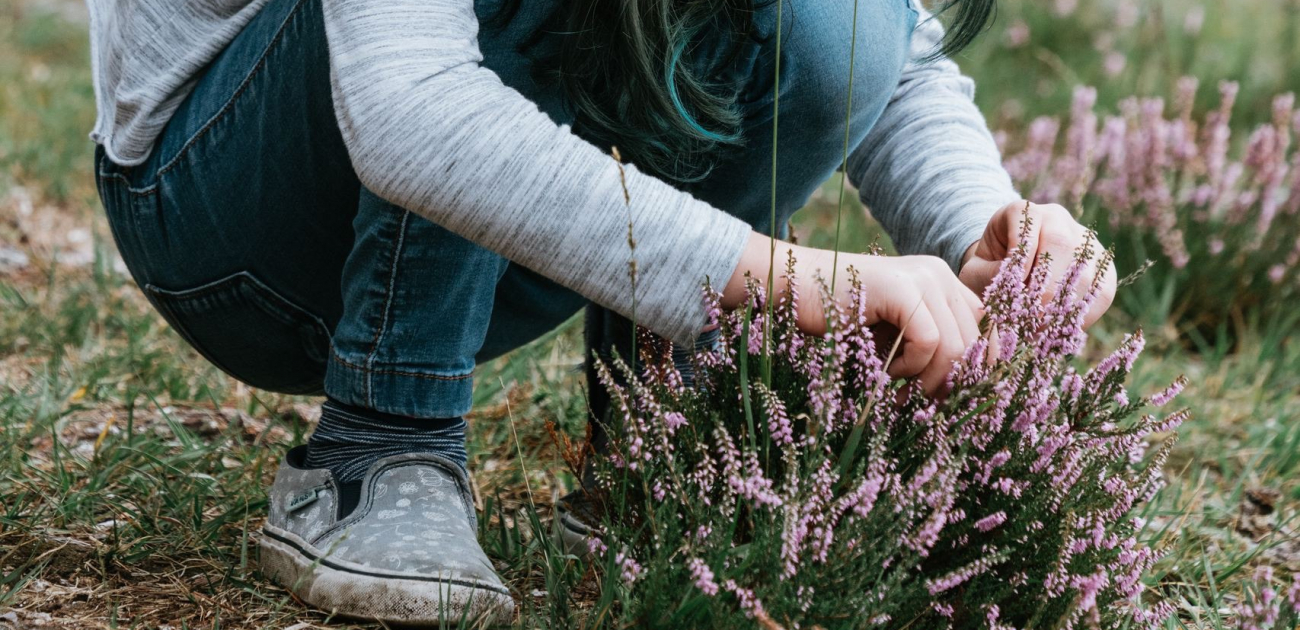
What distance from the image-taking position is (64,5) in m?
6.15

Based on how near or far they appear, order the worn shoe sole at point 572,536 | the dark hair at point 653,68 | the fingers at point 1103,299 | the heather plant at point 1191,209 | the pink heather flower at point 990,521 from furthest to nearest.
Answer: the heather plant at point 1191,209, the worn shoe sole at point 572,536, the fingers at point 1103,299, the dark hair at point 653,68, the pink heather flower at point 990,521

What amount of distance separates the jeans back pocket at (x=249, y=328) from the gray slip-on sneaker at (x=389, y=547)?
0.20 meters

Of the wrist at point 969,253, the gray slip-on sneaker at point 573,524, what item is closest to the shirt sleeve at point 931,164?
the wrist at point 969,253

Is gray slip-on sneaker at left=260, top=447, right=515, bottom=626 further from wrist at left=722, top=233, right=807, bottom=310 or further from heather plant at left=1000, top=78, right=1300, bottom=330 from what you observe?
heather plant at left=1000, top=78, right=1300, bottom=330

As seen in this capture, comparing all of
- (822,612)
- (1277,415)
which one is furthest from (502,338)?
(1277,415)

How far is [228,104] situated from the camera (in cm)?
148

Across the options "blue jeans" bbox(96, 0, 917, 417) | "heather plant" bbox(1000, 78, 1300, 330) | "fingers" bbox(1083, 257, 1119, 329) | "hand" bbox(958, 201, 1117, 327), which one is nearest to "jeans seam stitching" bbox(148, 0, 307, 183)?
"blue jeans" bbox(96, 0, 917, 417)

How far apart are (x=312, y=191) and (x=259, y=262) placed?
0.47 feet

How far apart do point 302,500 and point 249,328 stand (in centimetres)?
30

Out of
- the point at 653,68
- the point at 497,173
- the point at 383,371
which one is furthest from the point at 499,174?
the point at 383,371

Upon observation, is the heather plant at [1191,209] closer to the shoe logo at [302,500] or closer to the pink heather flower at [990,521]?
the pink heather flower at [990,521]

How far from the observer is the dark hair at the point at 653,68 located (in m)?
1.29

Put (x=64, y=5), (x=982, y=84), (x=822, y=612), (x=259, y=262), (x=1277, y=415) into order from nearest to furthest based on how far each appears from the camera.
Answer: (x=822, y=612) < (x=259, y=262) < (x=1277, y=415) < (x=982, y=84) < (x=64, y=5)

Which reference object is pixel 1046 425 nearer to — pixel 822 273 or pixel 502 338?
pixel 822 273
